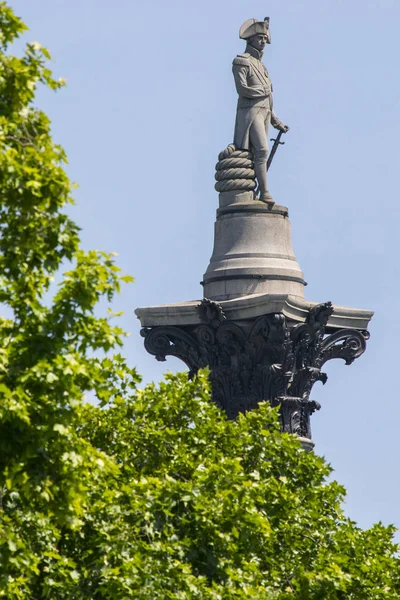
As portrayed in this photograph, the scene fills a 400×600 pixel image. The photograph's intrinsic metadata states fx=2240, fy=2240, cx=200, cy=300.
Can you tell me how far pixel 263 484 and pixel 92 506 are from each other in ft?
11.5

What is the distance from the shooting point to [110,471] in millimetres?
34125

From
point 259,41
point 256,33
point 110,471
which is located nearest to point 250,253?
point 259,41

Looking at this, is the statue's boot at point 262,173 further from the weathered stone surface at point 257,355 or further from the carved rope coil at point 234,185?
the weathered stone surface at point 257,355

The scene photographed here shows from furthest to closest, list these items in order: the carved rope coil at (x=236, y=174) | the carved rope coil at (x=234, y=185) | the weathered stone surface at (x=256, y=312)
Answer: the carved rope coil at (x=236, y=174), the carved rope coil at (x=234, y=185), the weathered stone surface at (x=256, y=312)

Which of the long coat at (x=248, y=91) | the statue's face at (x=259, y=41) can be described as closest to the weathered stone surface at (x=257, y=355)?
the long coat at (x=248, y=91)

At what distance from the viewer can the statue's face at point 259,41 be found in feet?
193

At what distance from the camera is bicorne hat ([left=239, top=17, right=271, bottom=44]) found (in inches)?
2315

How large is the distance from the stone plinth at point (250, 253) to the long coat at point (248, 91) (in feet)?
6.14

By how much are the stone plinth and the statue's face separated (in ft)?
13.0

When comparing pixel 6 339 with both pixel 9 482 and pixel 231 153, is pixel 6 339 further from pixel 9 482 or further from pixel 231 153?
pixel 231 153

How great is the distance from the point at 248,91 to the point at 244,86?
173mm

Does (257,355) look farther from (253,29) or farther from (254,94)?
(253,29)

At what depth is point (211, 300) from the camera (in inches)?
2231

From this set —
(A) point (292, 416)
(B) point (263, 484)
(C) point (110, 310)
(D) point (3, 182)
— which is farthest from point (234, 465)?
(A) point (292, 416)
